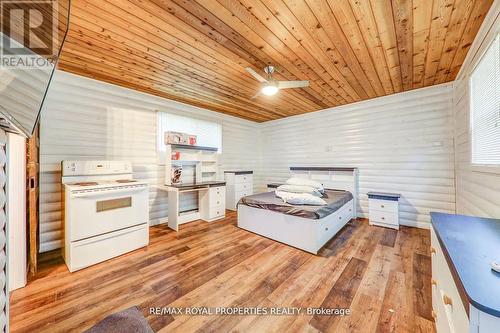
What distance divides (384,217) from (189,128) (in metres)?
4.60

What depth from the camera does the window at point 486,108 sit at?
1.72m

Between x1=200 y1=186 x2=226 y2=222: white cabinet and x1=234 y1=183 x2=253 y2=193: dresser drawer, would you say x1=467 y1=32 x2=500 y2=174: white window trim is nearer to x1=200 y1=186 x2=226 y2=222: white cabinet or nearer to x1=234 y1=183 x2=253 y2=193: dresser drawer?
x1=200 y1=186 x2=226 y2=222: white cabinet

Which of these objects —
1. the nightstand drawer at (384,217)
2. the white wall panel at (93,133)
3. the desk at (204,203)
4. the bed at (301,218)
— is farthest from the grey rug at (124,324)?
the nightstand drawer at (384,217)

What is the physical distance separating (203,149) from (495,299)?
432cm

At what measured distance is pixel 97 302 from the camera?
176 cm

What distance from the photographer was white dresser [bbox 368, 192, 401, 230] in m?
3.58

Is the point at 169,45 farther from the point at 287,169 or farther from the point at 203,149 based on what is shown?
the point at 287,169

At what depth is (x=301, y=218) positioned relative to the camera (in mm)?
2787

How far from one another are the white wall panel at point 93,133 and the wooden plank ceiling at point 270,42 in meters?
0.30

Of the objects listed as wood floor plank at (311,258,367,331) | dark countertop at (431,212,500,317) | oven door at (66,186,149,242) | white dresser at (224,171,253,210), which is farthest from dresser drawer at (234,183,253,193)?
dark countertop at (431,212,500,317)

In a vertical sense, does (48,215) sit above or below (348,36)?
below

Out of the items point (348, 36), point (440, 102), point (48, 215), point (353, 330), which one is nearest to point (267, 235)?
point (353, 330)

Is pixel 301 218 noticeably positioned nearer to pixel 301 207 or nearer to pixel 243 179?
pixel 301 207

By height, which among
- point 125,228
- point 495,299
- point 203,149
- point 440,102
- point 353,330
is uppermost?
point 440,102
